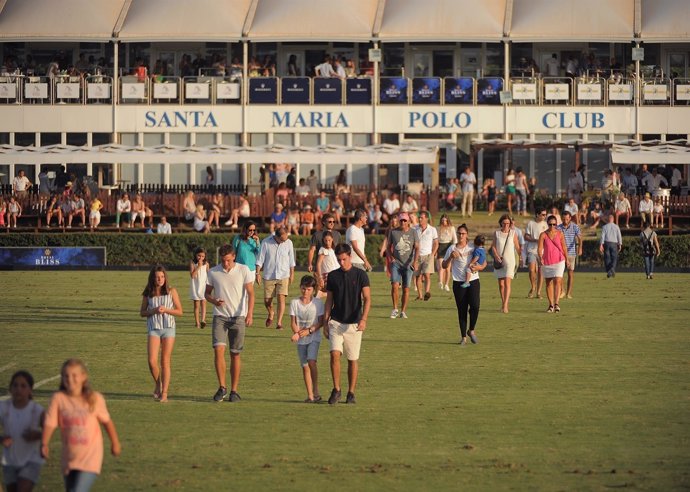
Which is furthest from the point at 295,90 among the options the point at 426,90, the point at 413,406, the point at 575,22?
the point at 413,406

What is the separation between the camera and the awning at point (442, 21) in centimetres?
5303

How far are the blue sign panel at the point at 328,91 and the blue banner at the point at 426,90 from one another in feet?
9.12

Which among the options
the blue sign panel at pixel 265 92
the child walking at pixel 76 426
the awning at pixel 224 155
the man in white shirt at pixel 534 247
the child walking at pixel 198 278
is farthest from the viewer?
the blue sign panel at pixel 265 92

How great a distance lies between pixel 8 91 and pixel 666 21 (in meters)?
24.6

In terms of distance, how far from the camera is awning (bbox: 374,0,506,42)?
53.0 m

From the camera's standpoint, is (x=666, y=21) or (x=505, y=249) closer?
(x=505, y=249)

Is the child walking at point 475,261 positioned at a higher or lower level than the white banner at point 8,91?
lower

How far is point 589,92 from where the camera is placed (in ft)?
177

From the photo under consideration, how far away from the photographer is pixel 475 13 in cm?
5369

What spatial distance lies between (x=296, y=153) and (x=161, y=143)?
928 centimetres

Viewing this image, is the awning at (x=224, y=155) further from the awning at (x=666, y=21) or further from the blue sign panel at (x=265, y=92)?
the awning at (x=666, y=21)

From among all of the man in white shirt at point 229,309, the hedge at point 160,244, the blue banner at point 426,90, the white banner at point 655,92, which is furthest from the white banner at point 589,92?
the man in white shirt at point 229,309

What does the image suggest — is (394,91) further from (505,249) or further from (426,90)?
(505,249)

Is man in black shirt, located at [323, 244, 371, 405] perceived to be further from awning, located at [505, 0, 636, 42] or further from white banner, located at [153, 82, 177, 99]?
white banner, located at [153, 82, 177, 99]
